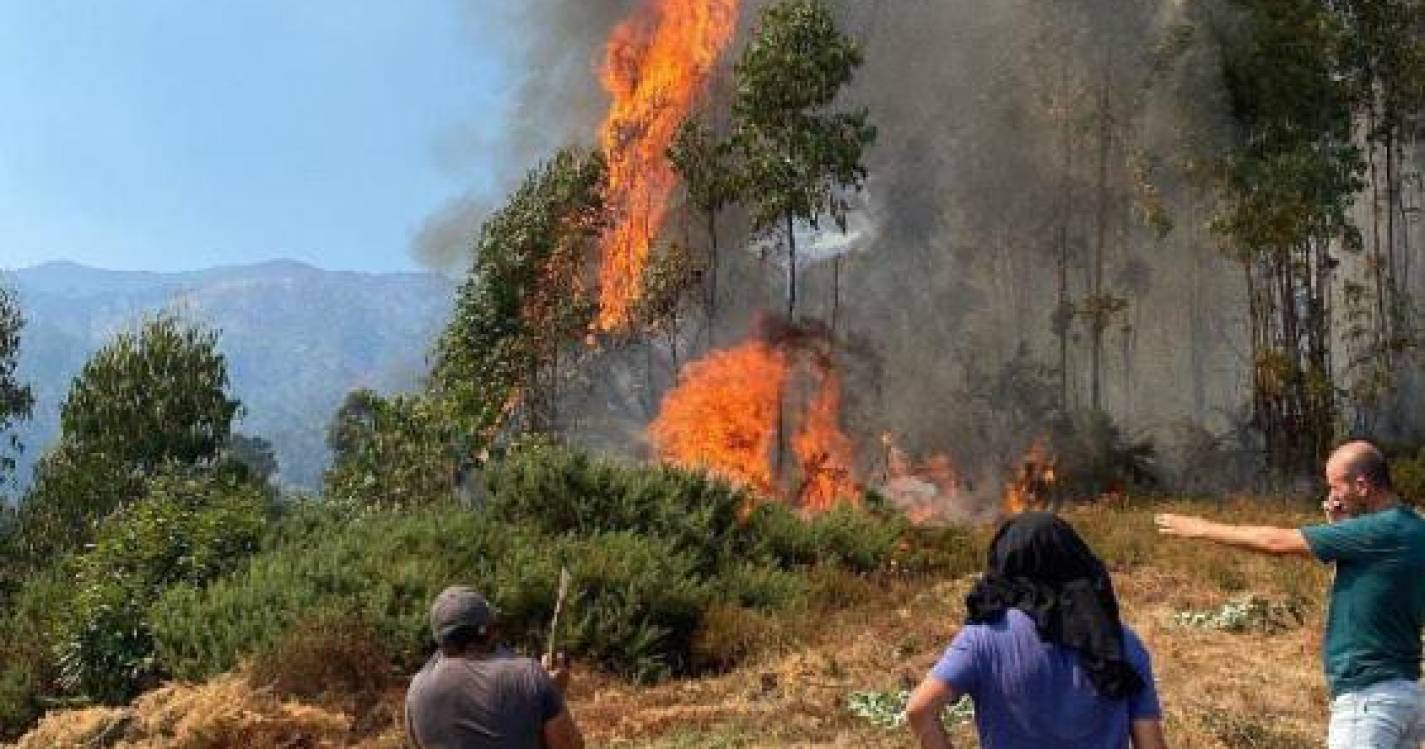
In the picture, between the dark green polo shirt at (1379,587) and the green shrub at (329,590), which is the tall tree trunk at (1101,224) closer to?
the green shrub at (329,590)

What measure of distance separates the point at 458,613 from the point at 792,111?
89.8ft

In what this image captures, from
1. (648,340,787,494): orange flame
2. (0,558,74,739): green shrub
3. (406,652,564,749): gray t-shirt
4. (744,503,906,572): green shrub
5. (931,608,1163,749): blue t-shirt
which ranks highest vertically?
(648,340,787,494): orange flame

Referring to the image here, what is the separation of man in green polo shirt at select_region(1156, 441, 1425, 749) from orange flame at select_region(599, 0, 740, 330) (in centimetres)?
3053

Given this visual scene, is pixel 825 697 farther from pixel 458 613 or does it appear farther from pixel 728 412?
pixel 728 412

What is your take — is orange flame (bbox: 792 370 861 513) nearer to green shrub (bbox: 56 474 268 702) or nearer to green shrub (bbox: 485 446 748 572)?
green shrub (bbox: 485 446 748 572)

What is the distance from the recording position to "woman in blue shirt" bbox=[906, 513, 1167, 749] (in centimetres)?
353

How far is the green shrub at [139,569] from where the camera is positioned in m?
13.4

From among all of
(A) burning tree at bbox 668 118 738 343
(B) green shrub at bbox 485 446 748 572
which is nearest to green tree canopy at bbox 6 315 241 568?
(A) burning tree at bbox 668 118 738 343

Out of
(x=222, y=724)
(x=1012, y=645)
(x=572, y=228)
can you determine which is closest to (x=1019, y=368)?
(x=572, y=228)

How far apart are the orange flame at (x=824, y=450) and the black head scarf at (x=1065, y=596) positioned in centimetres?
2743

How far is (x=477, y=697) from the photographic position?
176 inches

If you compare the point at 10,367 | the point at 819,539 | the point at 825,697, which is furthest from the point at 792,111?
the point at 10,367

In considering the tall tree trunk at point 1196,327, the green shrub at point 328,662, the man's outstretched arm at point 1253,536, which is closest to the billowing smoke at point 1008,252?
the tall tree trunk at point 1196,327

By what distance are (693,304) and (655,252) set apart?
193 cm
